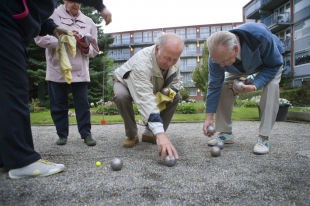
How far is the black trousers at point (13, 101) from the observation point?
5.47 ft

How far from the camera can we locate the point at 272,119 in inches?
108

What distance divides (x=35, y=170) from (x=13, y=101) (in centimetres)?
52

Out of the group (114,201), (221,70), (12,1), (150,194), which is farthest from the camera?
(221,70)

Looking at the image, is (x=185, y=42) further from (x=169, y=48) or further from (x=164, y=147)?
(x=164, y=147)

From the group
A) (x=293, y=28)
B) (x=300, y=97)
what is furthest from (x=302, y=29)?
(x=300, y=97)

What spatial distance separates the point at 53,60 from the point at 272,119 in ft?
8.44

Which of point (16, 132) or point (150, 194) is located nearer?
point (150, 194)

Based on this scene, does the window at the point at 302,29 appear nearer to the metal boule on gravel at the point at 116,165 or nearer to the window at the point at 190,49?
the metal boule on gravel at the point at 116,165

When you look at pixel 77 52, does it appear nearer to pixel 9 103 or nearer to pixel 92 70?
pixel 9 103

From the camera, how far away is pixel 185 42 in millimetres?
40969

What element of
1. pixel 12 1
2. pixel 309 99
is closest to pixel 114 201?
pixel 12 1

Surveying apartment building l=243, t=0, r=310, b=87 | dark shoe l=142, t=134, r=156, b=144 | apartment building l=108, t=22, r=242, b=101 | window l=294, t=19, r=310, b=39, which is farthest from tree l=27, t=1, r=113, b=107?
apartment building l=108, t=22, r=242, b=101

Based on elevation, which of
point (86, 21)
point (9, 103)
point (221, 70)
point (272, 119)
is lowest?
point (272, 119)

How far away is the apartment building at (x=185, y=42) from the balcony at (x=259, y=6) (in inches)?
516
